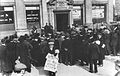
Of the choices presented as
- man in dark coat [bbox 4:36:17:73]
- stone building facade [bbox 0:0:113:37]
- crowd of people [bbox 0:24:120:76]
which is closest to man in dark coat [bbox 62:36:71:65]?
crowd of people [bbox 0:24:120:76]

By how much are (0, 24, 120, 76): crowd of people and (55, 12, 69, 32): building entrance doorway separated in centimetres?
831

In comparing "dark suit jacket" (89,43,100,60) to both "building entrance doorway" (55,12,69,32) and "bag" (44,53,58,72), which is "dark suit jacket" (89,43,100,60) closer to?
"bag" (44,53,58,72)

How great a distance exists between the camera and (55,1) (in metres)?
17.9

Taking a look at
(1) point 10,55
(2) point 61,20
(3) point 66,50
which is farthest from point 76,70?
(2) point 61,20

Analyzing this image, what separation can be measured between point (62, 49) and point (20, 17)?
9.05 metres

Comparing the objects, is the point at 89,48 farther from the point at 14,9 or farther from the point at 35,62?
the point at 14,9

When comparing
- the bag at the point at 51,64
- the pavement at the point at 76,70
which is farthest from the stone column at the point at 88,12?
the bag at the point at 51,64

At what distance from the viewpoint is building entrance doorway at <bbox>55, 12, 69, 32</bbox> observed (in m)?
18.4

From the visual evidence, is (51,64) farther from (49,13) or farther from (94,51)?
(49,13)

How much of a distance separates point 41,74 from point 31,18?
10.5m

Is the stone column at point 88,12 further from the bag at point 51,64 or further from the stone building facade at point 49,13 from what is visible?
the bag at point 51,64

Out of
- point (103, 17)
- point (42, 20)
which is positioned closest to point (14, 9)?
point (42, 20)

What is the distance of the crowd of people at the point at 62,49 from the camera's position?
301 inches

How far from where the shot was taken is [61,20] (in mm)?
18875
